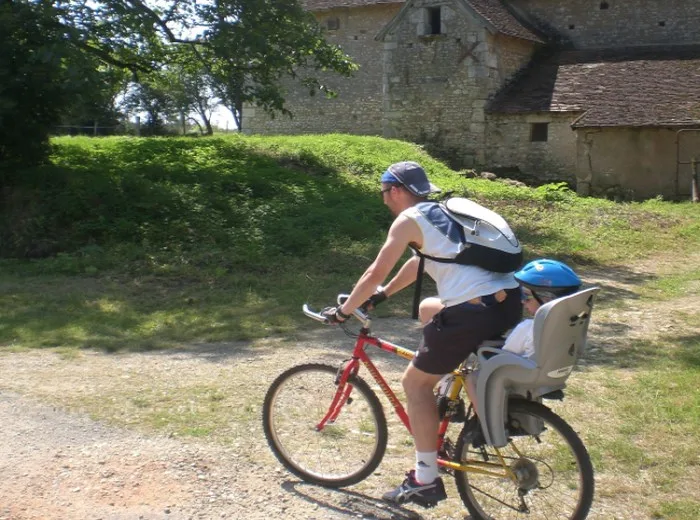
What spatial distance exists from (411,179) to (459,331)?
2.73 feet

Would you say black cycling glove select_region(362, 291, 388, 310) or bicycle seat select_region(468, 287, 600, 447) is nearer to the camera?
bicycle seat select_region(468, 287, 600, 447)

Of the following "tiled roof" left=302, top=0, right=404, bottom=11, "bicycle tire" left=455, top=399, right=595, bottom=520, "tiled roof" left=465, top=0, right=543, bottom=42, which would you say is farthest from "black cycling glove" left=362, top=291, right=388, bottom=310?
"tiled roof" left=302, top=0, right=404, bottom=11

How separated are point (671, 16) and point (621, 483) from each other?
23808 mm

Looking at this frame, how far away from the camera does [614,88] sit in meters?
23.0

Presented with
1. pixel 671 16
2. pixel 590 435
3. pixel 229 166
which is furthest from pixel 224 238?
pixel 671 16

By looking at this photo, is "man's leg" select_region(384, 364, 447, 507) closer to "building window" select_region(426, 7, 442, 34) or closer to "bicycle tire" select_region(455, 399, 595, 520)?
"bicycle tire" select_region(455, 399, 595, 520)

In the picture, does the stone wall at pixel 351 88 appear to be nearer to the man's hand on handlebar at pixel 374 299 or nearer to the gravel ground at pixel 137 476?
the gravel ground at pixel 137 476

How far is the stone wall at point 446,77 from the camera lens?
24.4m

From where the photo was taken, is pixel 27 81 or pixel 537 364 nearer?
pixel 537 364

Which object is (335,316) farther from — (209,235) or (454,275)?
(209,235)

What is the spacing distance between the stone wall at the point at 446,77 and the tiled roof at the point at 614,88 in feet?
2.45

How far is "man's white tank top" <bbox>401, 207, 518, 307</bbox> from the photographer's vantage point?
406 cm

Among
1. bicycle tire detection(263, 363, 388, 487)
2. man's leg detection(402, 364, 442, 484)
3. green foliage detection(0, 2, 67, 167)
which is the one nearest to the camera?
man's leg detection(402, 364, 442, 484)

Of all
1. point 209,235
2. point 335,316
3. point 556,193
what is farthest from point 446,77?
point 335,316
